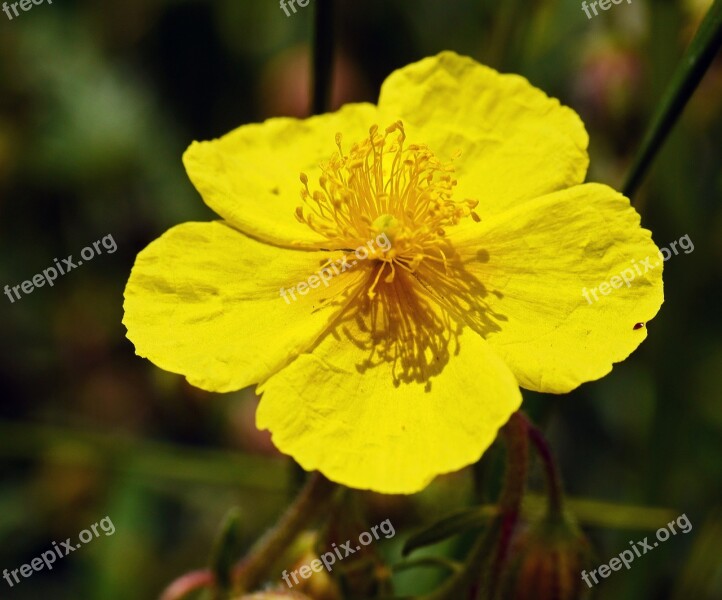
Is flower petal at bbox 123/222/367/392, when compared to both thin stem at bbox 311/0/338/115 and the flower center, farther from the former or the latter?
thin stem at bbox 311/0/338/115

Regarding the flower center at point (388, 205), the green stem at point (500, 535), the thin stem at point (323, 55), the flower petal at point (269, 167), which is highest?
the thin stem at point (323, 55)

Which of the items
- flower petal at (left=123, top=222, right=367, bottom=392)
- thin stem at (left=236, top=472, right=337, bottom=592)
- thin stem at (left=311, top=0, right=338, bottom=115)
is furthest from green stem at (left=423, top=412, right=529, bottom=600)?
thin stem at (left=311, top=0, right=338, bottom=115)

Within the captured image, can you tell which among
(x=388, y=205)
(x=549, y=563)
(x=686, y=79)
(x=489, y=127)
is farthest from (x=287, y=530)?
(x=686, y=79)

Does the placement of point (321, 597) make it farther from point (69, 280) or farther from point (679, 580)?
point (69, 280)

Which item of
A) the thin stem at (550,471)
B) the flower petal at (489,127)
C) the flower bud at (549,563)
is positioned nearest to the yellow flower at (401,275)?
the flower petal at (489,127)

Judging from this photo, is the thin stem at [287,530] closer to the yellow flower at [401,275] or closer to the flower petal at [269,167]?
the yellow flower at [401,275]

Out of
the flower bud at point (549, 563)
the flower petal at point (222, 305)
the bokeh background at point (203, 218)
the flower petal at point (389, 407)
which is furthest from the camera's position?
the bokeh background at point (203, 218)

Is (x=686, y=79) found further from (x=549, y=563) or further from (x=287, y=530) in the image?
(x=287, y=530)

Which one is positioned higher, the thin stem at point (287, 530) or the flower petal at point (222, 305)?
the flower petal at point (222, 305)

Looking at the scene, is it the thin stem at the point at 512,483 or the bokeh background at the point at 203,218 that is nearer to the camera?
the thin stem at the point at 512,483
